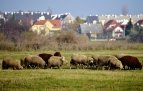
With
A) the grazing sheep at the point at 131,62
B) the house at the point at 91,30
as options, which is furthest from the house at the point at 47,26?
the grazing sheep at the point at 131,62

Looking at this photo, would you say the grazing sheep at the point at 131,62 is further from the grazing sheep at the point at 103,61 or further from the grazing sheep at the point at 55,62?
the grazing sheep at the point at 55,62

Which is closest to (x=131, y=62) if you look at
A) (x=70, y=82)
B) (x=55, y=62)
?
(x=55, y=62)

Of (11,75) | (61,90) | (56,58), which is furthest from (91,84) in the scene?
(56,58)

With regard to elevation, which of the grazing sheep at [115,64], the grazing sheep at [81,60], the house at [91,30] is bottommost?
the grazing sheep at [115,64]

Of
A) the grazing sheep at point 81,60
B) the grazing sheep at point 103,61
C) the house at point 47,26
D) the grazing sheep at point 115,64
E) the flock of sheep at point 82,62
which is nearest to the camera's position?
the grazing sheep at point 115,64

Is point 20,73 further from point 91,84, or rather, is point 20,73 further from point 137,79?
point 137,79

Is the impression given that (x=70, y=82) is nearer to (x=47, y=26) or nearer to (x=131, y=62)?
(x=131, y=62)

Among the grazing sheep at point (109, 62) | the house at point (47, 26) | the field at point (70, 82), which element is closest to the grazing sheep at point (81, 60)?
the grazing sheep at point (109, 62)

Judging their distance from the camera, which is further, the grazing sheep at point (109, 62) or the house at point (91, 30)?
the house at point (91, 30)

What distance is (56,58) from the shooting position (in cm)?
3209

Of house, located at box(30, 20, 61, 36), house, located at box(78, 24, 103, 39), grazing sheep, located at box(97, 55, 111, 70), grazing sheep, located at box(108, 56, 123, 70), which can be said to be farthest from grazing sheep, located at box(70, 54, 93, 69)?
house, located at box(78, 24, 103, 39)

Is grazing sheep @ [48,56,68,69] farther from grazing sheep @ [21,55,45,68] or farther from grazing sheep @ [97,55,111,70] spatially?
grazing sheep @ [97,55,111,70]

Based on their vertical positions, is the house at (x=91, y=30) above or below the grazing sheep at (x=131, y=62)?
above

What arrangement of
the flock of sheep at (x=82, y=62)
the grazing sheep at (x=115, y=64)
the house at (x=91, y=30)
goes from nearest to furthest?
the grazing sheep at (x=115, y=64)
the flock of sheep at (x=82, y=62)
the house at (x=91, y=30)
